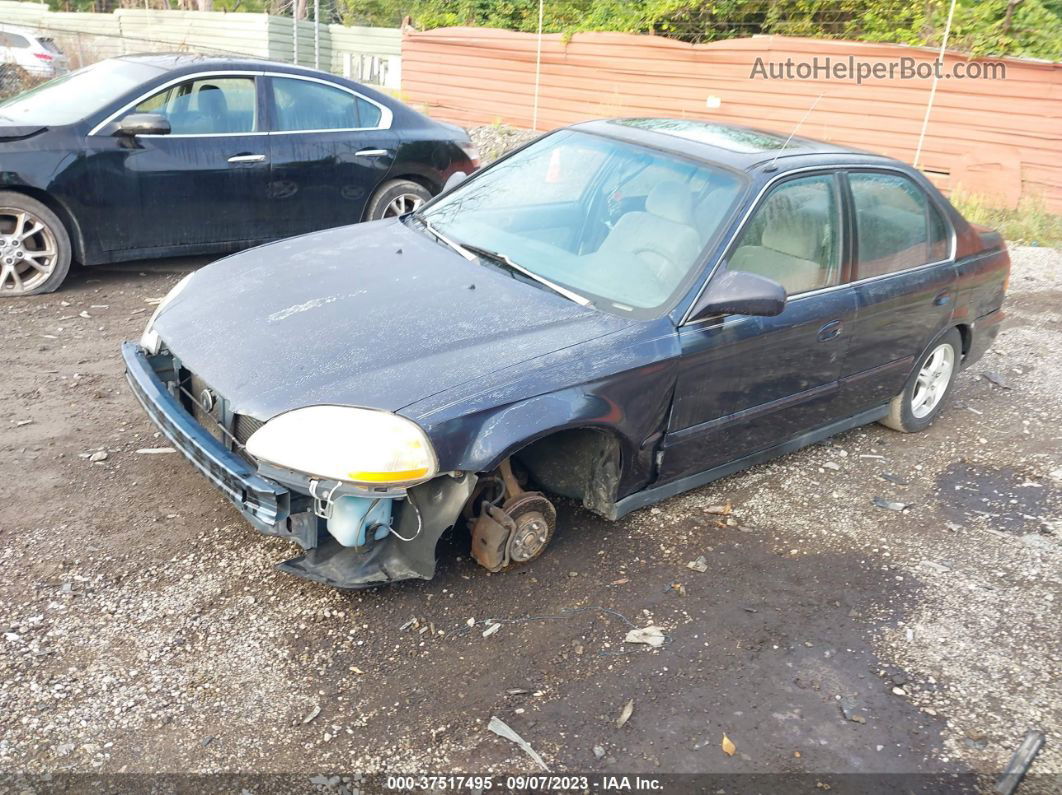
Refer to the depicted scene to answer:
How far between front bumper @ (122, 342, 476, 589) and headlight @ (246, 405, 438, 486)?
14 centimetres

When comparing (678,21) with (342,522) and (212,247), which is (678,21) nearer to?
(212,247)

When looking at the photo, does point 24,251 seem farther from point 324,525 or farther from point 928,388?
point 928,388

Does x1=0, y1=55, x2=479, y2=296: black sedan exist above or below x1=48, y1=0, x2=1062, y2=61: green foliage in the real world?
below

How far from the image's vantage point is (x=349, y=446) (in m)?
2.92

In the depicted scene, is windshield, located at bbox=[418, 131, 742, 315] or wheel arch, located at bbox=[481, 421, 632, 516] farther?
windshield, located at bbox=[418, 131, 742, 315]

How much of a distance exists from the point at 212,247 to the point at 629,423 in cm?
437

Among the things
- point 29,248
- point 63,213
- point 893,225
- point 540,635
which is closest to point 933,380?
point 893,225

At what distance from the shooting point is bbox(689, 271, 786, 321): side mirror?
11.7 ft

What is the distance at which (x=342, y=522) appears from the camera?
303 cm

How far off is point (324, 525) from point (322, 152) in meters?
4.57

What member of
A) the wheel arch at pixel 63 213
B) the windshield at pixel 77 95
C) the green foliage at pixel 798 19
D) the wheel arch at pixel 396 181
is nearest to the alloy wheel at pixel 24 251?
the wheel arch at pixel 63 213

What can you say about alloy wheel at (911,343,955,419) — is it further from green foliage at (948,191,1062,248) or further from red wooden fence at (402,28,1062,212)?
red wooden fence at (402,28,1062,212)

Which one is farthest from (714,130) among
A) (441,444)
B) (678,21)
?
(678,21)

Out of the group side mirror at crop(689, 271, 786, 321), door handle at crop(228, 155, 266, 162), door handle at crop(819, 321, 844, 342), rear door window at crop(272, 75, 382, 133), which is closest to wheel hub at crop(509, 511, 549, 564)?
side mirror at crop(689, 271, 786, 321)
